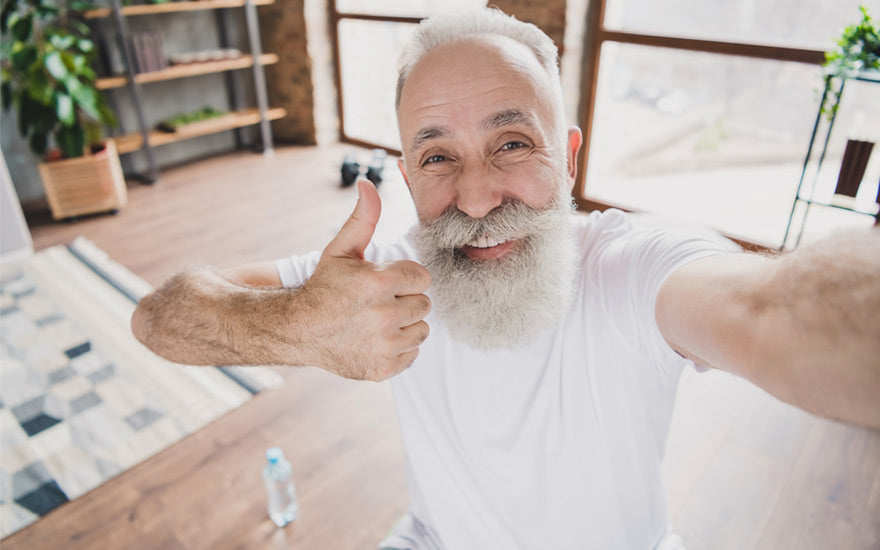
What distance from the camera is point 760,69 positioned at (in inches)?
121

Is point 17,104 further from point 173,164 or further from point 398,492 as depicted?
point 398,492

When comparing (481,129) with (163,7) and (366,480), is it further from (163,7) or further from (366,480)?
(163,7)

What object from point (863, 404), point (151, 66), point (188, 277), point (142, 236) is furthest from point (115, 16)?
point (863, 404)

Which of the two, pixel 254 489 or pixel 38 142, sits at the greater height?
pixel 38 142

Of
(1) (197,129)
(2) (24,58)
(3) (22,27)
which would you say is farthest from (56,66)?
(1) (197,129)

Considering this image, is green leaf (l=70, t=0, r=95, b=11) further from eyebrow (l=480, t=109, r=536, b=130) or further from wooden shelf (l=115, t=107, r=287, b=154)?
eyebrow (l=480, t=109, r=536, b=130)

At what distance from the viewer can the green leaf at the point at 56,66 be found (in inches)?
132

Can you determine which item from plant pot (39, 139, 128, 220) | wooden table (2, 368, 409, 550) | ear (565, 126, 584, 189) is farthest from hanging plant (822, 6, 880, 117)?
plant pot (39, 139, 128, 220)

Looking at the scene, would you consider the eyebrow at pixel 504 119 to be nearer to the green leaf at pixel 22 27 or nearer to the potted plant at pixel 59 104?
the potted plant at pixel 59 104

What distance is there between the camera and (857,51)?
236 cm

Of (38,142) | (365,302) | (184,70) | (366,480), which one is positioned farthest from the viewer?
(184,70)

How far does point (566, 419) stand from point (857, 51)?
2472mm

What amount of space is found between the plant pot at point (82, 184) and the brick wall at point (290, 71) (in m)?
1.96

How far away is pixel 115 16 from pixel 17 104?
3.28 feet
